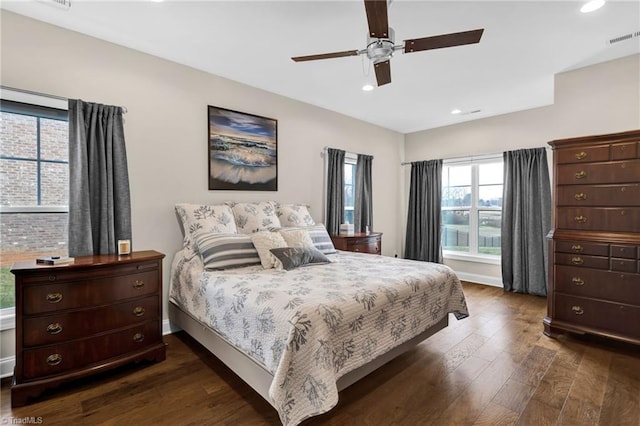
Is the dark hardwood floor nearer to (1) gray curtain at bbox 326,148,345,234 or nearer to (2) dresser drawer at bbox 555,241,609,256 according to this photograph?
(2) dresser drawer at bbox 555,241,609,256

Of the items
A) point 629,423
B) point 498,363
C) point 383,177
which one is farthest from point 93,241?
point 383,177

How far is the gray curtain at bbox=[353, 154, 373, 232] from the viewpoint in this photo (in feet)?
15.4

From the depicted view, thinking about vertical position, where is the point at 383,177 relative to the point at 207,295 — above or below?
above

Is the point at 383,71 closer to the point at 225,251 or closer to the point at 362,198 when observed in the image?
the point at 225,251

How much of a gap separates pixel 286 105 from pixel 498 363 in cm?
348

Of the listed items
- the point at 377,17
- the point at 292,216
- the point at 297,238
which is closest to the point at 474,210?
the point at 292,216

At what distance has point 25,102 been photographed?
89.9 inches

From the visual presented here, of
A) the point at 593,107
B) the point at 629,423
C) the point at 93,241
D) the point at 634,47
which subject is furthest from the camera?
the point at 593,107

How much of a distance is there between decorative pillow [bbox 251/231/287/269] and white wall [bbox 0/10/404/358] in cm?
87

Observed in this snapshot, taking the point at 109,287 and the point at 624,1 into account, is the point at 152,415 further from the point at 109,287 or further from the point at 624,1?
the point at 624,1

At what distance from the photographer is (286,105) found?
12.6 feet

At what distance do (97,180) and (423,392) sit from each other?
2.95 m

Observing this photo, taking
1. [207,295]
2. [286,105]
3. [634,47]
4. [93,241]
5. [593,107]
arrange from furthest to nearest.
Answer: [286,105] → [593,107] → [634,47] → [93,241] → [207,295]

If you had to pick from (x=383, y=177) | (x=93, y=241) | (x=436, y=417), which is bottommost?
(x=436, y=417)
